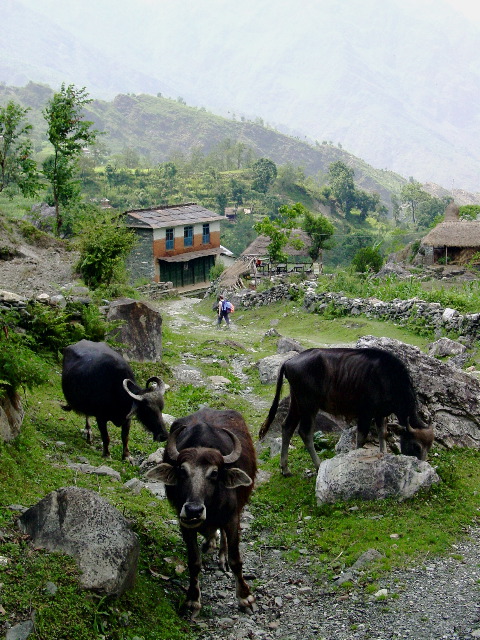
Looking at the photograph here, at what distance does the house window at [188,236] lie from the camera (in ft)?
159

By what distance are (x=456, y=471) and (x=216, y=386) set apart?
7079mm

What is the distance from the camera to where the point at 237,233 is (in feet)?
223

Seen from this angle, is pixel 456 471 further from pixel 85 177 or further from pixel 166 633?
pixel 85 177

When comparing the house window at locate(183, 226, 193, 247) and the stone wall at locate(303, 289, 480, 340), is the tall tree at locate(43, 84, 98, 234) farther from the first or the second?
the house window at locate(183, 226, 193, 247)

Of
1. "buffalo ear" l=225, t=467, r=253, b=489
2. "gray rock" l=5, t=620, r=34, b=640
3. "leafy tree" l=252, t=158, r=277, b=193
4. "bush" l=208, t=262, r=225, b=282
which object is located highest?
"leafy tree" l=252, t=158, r=277, b=193

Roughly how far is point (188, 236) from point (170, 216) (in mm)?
1819

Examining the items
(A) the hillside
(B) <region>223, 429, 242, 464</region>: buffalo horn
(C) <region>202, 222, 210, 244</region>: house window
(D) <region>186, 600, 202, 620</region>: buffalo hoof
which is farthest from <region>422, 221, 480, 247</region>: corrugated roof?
(A) the hillside

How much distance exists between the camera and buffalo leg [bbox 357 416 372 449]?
1006 cm

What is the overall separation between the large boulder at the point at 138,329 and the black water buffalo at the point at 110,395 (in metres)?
5.48

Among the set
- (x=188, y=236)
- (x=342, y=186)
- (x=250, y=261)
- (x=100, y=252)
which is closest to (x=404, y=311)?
(x=100, y=252)

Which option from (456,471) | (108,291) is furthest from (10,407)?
(108,291)

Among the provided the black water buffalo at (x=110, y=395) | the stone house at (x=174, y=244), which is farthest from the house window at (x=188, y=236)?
the black water buffalo at (x=110, y=395)

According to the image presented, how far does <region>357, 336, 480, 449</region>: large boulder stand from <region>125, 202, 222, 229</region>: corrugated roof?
115 ft

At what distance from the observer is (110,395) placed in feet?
34.8
